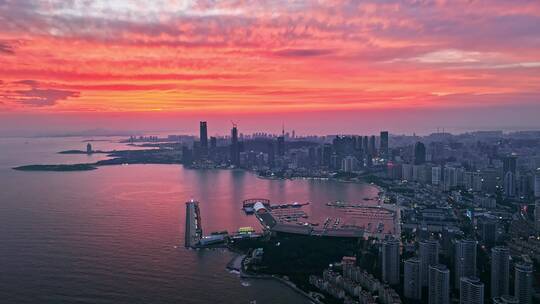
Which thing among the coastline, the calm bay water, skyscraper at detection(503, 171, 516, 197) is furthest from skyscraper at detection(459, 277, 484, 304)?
skyscraper at detection(503, 171, 516, 197)

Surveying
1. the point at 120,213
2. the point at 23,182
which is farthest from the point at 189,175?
the point at 120,213

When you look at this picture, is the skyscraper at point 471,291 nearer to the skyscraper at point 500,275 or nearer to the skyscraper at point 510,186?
the skyscraper at point 500,275

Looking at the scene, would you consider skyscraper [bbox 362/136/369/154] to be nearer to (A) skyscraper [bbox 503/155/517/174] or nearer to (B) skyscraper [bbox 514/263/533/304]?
(A) skyscraper [bbox 503/155/517/174]

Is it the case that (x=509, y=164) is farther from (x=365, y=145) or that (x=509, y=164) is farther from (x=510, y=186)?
(x=365, y=145)

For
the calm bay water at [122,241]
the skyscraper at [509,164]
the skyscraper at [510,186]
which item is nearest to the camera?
the calm bay water at [122,241]

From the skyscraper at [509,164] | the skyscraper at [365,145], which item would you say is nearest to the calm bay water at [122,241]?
the skyscraper at [509,164]

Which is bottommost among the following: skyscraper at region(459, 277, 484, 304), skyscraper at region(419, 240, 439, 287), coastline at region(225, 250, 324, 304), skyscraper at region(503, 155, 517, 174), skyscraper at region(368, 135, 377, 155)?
coastline at region(225, 250, 324, 304)
